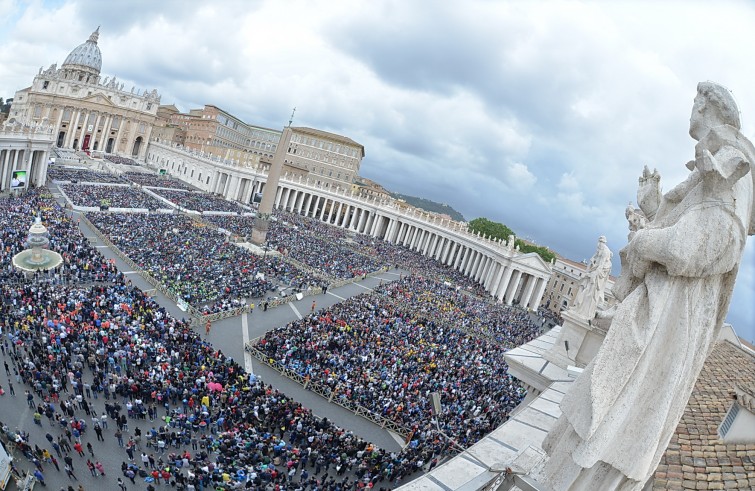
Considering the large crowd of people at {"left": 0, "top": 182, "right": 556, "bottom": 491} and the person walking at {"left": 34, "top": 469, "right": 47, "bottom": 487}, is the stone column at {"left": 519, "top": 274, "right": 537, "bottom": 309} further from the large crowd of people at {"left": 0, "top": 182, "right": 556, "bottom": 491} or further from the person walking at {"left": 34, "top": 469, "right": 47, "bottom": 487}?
the person walking at {"left": 34, "top": 469, "right": 47, "bottom": 487}

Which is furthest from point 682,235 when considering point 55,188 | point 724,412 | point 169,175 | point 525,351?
point 169,175

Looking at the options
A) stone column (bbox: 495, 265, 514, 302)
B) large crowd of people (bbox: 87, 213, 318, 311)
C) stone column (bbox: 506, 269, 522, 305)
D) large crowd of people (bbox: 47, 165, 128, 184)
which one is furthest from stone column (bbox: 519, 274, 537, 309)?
large crowd of people (bbox: 47, 165, 128, 184)

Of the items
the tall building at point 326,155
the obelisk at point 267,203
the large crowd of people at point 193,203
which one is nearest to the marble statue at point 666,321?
the obelisk at point 267,203

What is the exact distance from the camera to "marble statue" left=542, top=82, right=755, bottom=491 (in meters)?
3.40

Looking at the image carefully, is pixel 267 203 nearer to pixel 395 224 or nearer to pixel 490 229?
pixel 395 224

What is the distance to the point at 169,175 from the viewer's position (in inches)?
3819

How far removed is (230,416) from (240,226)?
4229 cm

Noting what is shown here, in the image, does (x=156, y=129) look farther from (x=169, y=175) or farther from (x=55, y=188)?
(x=55, y=188)

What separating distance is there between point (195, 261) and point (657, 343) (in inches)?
1432

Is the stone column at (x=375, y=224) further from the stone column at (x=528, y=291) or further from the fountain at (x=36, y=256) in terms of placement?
the fountain at (x=36, y=256)

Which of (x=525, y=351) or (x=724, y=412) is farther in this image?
(x=525, y=351)

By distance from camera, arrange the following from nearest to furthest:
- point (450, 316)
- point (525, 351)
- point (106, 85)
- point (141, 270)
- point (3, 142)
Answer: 1. point (525, 351)
2. point (141, 270)
3. point (450, 316)
4. point (3, 142)
5. point (106, 85)

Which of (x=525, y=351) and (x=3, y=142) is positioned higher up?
(x=525, y=351)

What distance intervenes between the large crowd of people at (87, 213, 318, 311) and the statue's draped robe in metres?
27.9
